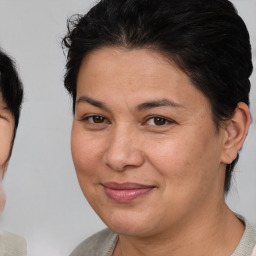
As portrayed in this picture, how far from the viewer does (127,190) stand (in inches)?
84.5

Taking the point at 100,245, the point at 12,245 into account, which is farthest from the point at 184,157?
the point at 12,245

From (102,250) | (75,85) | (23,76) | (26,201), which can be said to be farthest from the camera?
(26,201)

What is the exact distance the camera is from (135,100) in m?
2.08

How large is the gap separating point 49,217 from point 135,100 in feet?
4.07

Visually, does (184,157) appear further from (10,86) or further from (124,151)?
(10,86)

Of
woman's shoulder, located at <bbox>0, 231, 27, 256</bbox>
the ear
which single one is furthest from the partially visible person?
the ear

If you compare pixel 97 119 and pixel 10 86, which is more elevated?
pixel 10 86

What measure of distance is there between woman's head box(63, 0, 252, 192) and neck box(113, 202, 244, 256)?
310mm

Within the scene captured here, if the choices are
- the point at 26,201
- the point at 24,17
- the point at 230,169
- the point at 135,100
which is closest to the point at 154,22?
the point at 135,100

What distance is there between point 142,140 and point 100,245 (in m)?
0.68

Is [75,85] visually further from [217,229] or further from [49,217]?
[49,217]

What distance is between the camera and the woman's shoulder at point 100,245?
2.62m

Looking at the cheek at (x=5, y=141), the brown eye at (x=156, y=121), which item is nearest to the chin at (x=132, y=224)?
the brown eye at (x=156, y=121)

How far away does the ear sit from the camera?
7.27 feet
